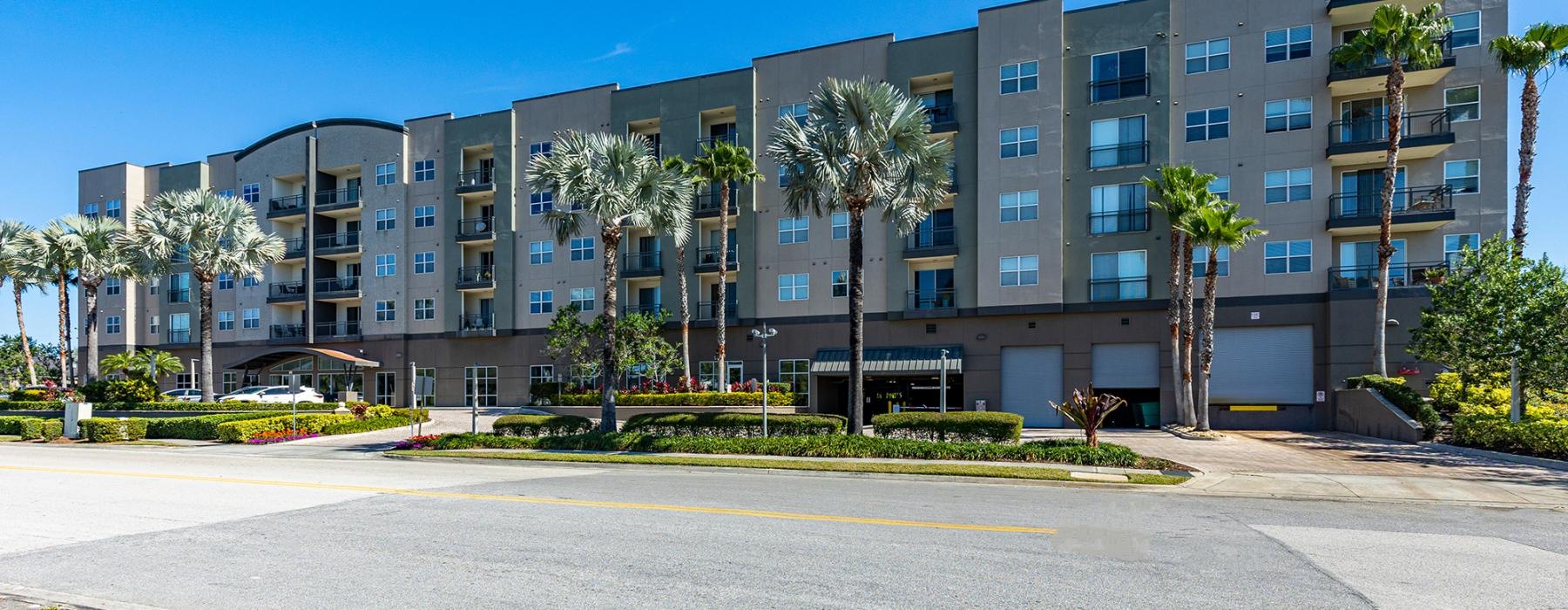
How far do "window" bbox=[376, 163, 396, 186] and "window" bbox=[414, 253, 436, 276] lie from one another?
16.4ft

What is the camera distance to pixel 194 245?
40438 millimetres

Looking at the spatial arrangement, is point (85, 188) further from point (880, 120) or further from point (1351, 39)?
point (1351, 39)

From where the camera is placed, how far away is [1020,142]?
123 feet

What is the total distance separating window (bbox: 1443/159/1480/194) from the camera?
32.6m

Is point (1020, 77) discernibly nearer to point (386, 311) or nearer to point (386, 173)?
point (386, 173)

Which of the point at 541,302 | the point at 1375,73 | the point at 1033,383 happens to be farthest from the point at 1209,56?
the point at 541,302

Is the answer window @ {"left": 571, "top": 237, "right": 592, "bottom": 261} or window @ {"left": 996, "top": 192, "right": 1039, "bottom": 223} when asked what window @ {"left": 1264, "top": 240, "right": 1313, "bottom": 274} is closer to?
window @ {"left": 996, "top": 192, "right": 1039, "bottom": 223}

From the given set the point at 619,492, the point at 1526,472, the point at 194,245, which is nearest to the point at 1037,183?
the point at 1526,472

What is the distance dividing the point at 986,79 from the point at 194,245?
38.1 m

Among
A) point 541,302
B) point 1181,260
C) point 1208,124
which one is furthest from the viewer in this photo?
Result: point 541,302

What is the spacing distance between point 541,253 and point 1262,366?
35.6 metres

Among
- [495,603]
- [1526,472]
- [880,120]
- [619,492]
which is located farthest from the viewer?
[880,120]

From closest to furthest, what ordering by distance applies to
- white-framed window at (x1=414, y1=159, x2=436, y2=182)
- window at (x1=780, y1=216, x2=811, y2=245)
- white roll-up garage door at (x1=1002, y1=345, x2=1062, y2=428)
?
white roll-up garage door at (x1=1002, y1=345, x2=1062, y2=428), window at (x1=780, y1=216, x2=811, y2=245), white-framed window at (x1=414, y1=159, x2=436, y2=182)

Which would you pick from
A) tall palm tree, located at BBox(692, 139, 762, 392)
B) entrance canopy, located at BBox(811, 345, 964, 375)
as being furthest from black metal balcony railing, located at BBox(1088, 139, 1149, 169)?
tall palm tree, located at BBox(692, 139, 762, 392)
